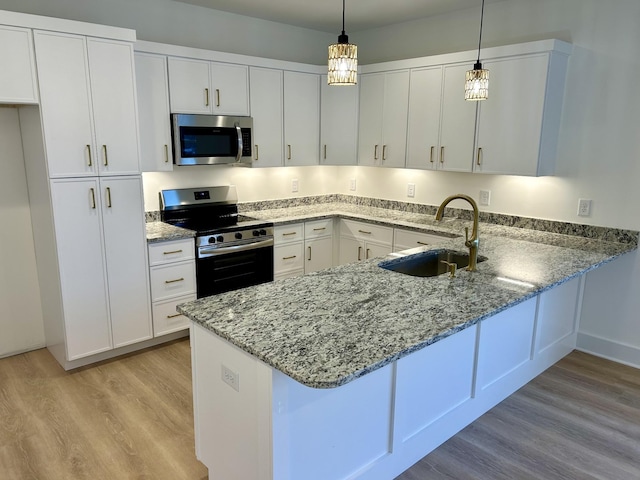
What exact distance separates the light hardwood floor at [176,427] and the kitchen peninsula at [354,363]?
19 centimetres

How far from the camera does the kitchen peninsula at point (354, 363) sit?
1632 millimetres

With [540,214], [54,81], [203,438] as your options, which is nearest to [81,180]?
[54,81]

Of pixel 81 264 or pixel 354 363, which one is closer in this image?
pixel 354 363

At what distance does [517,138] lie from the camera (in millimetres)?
3482

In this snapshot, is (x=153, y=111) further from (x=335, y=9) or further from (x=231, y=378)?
(x=231, y=378)

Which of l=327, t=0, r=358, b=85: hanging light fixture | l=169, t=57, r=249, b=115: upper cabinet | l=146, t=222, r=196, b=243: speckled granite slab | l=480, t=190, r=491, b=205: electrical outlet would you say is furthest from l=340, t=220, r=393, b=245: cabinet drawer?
l=327, t=0, r=358, b=85: hanging light fixture

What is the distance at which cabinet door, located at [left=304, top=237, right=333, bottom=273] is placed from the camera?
14.8 feet

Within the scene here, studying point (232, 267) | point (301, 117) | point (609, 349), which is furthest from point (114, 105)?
point (609, 349)

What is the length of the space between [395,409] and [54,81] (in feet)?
8.84

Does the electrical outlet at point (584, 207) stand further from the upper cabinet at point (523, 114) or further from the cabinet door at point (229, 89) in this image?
the cabinet door at point (229, 89)

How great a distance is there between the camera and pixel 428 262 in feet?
9.56

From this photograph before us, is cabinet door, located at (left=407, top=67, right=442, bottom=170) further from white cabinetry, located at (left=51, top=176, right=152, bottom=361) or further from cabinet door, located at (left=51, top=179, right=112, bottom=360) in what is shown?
cabinet door, located at (left=51, top=179, right=112, bottom=360)

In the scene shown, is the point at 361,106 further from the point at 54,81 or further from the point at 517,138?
the point at 54,81

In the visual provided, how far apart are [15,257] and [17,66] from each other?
142 cm
